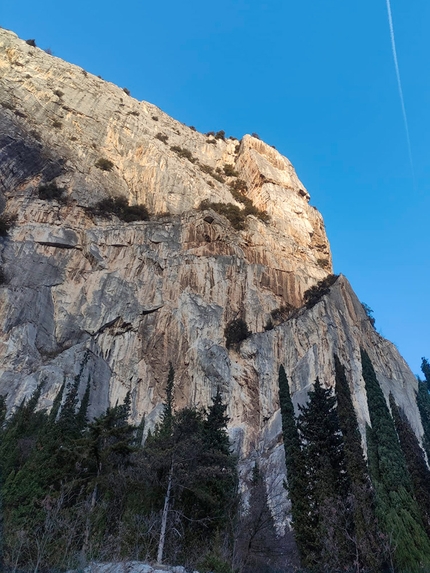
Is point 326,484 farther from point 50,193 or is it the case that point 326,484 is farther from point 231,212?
point 50,193

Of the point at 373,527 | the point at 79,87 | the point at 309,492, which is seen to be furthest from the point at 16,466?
the point at 79,87

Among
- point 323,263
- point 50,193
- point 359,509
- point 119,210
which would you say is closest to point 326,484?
point 359,509

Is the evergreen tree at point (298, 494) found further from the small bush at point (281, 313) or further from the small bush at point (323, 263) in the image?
the small bush at point (323, 263)

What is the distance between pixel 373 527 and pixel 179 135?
5764cm

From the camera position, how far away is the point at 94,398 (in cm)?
3120

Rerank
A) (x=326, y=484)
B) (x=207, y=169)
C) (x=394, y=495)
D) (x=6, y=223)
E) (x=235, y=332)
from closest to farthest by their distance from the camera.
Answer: (x=326, y=484)
(x=394, y=495)
(x=235, y=332)
(x=6, y=223)
(x=207, y=169)

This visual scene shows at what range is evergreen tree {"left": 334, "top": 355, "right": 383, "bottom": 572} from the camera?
1546 centimetres

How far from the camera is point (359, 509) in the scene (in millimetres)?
16609

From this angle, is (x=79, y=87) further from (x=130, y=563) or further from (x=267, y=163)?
(x=130, y=563)

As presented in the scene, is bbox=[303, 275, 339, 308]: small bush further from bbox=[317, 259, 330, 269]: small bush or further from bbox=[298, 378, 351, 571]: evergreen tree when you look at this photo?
bbox=[298, 378, 351, 571]: evergreen tree

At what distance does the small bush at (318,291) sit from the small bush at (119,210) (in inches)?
723

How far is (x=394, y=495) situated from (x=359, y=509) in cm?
312

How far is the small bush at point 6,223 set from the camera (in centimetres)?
3903

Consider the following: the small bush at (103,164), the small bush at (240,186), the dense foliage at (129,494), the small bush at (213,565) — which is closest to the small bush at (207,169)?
the small bush at (240,186)
